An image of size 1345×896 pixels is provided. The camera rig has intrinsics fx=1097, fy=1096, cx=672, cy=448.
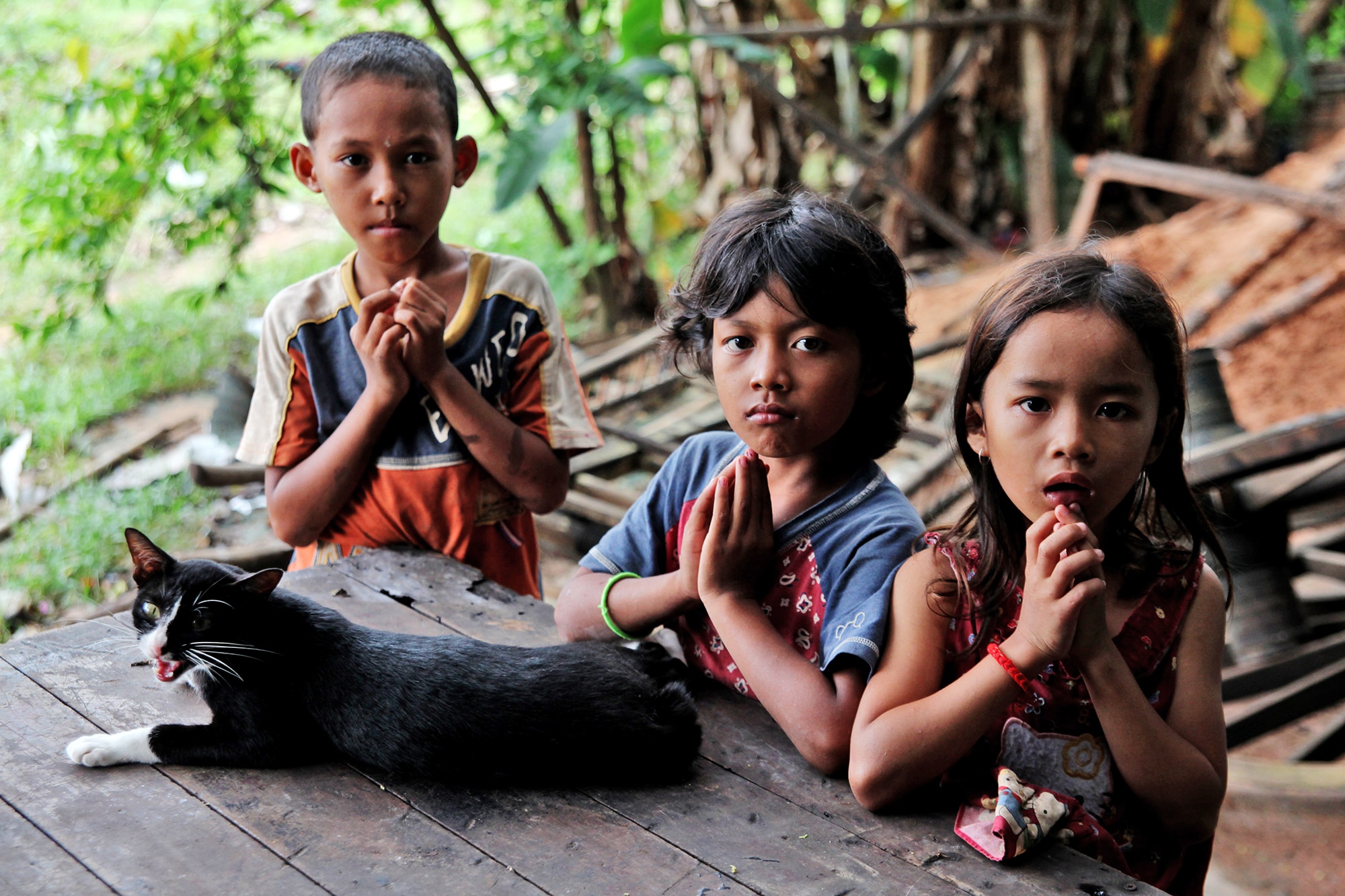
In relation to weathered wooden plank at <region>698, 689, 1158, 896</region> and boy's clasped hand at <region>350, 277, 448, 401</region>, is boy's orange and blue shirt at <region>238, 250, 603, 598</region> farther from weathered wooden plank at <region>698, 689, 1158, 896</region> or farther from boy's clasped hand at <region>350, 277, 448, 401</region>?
weathered wooden plank at <region>698, 689, 1158, 896</region>

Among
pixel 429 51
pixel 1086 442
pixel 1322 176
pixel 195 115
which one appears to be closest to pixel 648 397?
pixel 195 115

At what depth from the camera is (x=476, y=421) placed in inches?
80.7

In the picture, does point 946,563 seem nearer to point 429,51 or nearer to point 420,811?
point 420,811

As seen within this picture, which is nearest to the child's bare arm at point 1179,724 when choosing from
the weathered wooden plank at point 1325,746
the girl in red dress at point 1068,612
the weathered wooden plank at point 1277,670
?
the girl in red dress at point 1068,612

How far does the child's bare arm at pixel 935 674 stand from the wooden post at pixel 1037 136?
562 centimetres

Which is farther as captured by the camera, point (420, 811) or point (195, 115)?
point (195, 115)

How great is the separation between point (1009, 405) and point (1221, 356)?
451 centimetres

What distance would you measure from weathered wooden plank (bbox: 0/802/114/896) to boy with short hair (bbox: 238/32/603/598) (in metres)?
0.84

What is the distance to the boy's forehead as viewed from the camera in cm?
197

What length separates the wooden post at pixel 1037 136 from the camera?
21.9 ft

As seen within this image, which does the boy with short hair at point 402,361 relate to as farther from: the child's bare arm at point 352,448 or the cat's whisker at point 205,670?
the cat's whisker at point 205,670

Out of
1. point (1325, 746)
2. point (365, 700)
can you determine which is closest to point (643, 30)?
point (1325, 746)

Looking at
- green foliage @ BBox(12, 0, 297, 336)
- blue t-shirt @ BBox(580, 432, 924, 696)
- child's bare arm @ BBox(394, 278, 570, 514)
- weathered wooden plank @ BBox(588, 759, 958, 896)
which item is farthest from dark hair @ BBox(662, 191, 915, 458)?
green foliage @ BBox(12, 0, 297, 336)

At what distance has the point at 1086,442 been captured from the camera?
1.36m
